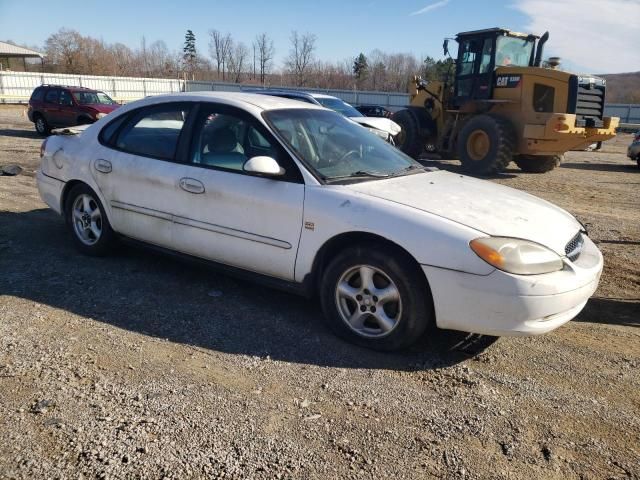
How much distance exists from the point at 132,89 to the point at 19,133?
2475cm

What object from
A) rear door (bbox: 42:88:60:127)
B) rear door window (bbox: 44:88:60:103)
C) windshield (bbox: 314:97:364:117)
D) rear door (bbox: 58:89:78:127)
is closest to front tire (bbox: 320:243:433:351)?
windshield (bbox: 314:97:364:117)

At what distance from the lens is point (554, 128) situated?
37.9 ft

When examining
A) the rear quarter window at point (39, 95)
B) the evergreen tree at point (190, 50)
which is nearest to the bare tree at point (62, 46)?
the evergreen tree at point (190, 50)

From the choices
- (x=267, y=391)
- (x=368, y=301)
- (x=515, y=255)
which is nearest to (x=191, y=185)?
(x=368, y=301)

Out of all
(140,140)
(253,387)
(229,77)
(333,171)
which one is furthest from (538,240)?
(229,77)

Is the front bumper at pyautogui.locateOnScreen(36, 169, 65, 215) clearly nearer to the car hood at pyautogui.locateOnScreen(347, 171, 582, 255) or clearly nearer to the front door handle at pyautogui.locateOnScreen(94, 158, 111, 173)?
the front door handle at pyautogui.locateOnScreen(94, 158, 111, 173)

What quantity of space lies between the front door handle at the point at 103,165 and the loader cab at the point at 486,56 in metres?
10.3

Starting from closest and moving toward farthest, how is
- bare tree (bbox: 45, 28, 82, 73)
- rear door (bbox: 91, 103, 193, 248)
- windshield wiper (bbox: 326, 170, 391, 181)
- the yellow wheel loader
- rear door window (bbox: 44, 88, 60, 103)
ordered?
1. windshield wiper (bbox: 326, 170, 391, 181)
2. rear door (bbox: 91, 103, 193, 248)
3. the yellow wheel loader
4. rear door window (bbox: 44, 88, 60, 103)
5. bare tree (bbox: 45, 28, 82, 73)

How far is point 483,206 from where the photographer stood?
365 centimetres

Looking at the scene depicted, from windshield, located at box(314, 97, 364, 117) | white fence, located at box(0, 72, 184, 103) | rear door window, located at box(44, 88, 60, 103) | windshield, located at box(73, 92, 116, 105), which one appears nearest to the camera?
windshield, located at box(314, 97, 364, 117)

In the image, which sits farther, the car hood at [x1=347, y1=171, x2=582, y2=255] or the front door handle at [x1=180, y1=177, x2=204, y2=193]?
the front door handle at [x1=180, y1=177, x2=204, y2=193]

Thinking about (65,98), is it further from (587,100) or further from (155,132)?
(587,100)

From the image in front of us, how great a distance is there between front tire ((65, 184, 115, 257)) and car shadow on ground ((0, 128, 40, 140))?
14313 millimetres

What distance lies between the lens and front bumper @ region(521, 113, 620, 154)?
1150 centimetres
